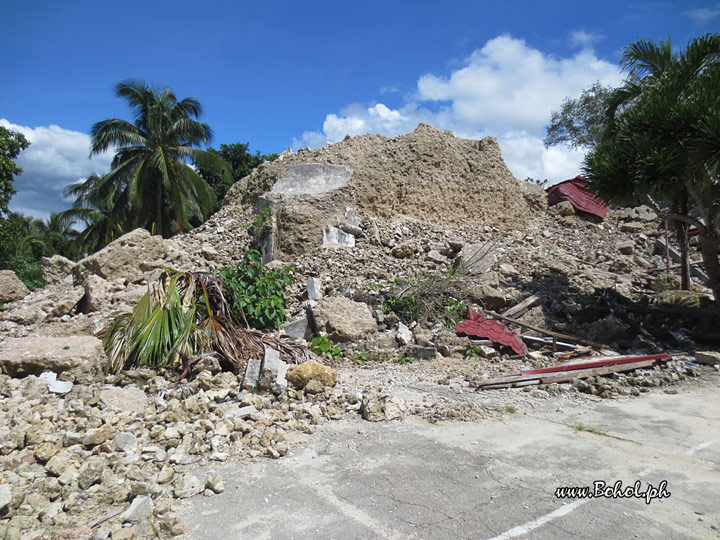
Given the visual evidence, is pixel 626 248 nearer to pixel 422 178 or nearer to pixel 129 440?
pixel 422 178

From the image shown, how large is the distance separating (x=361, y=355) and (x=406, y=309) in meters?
1.66

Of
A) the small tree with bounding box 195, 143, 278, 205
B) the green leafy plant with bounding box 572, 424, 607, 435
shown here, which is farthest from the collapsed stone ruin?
the small tree with bounding box 195, 143, 278, 205

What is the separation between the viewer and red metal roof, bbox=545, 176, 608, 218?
1567 cm

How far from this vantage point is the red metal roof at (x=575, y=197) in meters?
15.7

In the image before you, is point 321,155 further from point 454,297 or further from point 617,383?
point 617,383

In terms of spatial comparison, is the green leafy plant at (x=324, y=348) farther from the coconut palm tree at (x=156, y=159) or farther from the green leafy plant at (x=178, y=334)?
the coconut palm tree at (x=156, y=159)

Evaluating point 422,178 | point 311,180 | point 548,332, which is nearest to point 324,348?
point 548,332

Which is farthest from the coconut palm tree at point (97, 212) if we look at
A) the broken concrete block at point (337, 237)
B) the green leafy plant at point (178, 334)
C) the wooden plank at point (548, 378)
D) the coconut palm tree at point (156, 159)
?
the wooden plank at point (548, 378)

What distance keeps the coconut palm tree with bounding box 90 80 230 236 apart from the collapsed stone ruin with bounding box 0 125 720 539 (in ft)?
22.4

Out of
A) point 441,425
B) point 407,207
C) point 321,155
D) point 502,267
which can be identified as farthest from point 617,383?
point 321,155

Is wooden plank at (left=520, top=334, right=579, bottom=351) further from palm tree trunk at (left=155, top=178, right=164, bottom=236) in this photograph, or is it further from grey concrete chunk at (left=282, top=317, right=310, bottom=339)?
palm tree trunk at (left=155, top=178, right=164, bottom=236)

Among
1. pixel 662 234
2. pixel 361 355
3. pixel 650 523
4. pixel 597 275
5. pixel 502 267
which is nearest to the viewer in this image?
pixel 650 523

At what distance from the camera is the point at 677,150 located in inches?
312

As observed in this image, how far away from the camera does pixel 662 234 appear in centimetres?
1438
